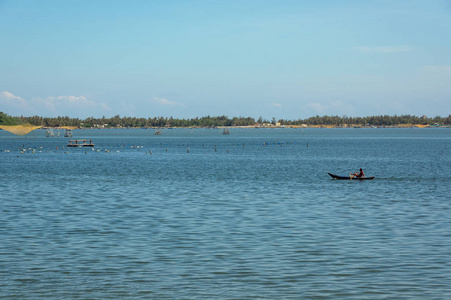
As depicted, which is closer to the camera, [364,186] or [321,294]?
[321,294]

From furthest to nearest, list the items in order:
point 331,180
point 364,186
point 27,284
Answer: point 331,180
point 364,186
point 27,284

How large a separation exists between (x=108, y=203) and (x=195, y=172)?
39.6 metres

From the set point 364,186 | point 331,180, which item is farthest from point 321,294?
point 331,180

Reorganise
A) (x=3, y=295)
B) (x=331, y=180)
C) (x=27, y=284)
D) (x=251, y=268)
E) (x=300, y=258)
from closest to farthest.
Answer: (x=3, y=295), (x=27, y=284), (x=251, y=268), (x=300, y=258), (x=331, y=180)

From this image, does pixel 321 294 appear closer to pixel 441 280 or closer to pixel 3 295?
pixel 441 280

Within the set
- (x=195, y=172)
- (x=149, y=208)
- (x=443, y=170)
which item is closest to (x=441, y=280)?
(x=149, y=208)

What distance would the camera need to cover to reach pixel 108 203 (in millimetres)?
49875

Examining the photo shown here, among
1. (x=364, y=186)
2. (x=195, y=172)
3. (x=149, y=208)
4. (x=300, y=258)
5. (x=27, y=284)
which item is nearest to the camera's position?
(x=27, y=284)

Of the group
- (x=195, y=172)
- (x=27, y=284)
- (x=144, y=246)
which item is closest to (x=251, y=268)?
(x=144, y=246)

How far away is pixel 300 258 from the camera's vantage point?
27938mm

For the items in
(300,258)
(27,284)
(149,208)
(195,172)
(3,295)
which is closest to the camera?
(3,295)

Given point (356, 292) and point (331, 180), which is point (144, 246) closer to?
point (356, 292)

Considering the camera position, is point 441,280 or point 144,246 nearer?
point 441,280

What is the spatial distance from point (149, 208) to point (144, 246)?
50.8ft
